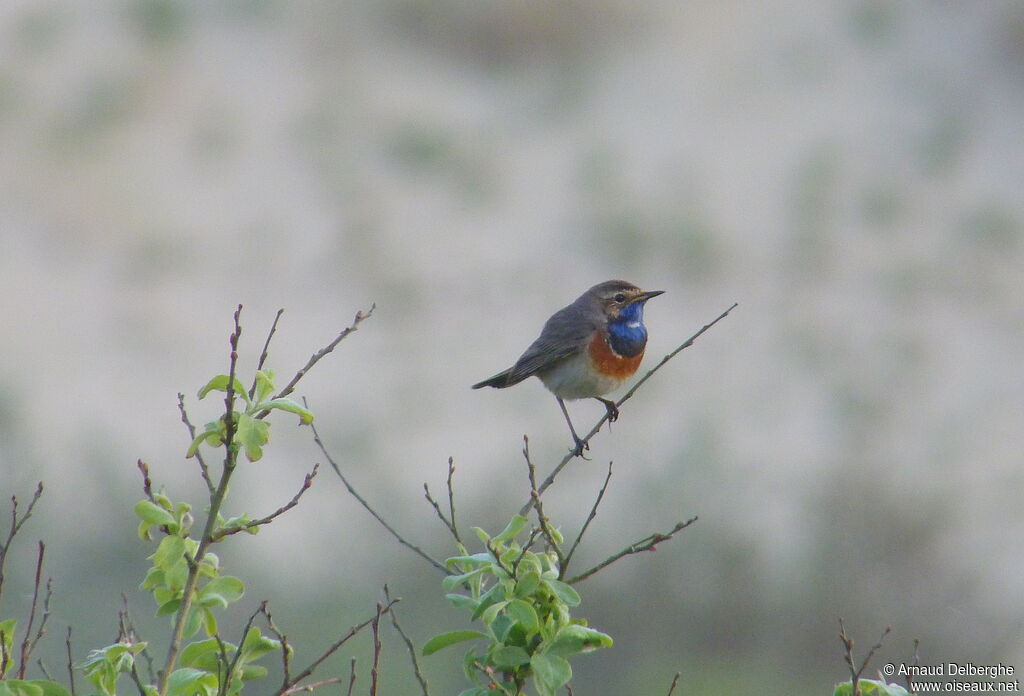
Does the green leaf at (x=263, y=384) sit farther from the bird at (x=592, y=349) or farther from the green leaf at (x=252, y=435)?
the bird at (x=592, y=349)

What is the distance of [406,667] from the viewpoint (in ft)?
23.1

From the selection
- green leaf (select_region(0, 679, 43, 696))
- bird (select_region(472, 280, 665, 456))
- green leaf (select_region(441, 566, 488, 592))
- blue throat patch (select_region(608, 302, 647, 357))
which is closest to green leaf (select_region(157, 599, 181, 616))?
green leaf (select_region(0, 679, 43, 696))

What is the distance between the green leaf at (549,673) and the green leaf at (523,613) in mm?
59

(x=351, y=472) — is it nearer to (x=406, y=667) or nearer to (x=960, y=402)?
(x=406, y=667)

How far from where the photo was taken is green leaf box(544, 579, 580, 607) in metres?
2.21

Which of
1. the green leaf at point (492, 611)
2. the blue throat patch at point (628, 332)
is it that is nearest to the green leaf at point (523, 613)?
the green leaf at point (492, 611)

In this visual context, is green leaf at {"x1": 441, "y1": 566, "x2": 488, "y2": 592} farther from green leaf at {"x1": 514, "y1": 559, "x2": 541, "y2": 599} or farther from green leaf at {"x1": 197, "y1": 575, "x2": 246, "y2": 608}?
green leaf at {"x1": 197, "y1": 575, "x2": 246, "y2": 608}

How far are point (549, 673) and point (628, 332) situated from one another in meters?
3.86

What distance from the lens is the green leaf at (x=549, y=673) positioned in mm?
2186

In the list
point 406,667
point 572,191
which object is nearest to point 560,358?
point 406,667

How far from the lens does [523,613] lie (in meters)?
2.19

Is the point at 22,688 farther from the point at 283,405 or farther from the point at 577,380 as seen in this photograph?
the point at 577,380

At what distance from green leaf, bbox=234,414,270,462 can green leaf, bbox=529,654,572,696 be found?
0.58 metres

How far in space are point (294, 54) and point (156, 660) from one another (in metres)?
8.13
